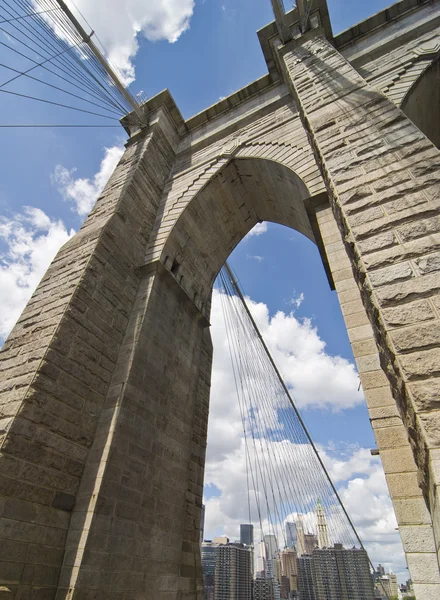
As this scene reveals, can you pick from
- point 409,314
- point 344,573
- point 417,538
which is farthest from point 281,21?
point 344,573

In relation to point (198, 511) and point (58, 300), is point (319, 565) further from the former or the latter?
point (58, 300)

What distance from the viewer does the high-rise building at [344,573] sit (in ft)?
152

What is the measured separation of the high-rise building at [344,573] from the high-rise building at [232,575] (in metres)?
10.9

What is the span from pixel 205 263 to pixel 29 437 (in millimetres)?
5294

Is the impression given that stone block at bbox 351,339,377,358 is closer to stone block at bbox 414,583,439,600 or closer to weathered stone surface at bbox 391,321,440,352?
weathered stone surface at bbox 391,321,440,352

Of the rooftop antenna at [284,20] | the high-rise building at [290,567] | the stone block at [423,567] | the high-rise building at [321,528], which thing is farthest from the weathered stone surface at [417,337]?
the high-rise building at [290,567]

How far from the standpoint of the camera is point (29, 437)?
354cm

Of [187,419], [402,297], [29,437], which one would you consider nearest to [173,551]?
[187,419]

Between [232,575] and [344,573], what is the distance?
16.5 meters

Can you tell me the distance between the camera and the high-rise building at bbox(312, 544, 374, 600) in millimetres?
46375

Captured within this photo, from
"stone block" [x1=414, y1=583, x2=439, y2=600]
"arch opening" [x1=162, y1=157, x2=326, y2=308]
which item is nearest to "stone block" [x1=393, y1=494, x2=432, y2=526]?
"stone block" [x1=414, y1=583, x2=439, y2=600]

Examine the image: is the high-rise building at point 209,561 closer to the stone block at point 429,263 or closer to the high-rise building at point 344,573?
the high-rise building at point 344,573

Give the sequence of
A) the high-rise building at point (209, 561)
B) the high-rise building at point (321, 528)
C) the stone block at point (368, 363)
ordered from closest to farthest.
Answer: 1. the stone block at point (368, 363)
2. the high-rise building at point (321, 528)
3. the high-rise building at point (209, 561)

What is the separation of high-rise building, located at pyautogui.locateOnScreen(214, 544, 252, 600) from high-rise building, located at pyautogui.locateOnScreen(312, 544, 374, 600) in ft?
35.9
